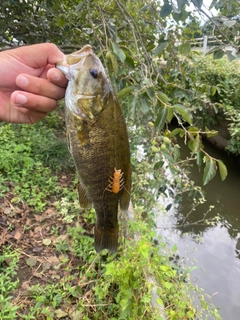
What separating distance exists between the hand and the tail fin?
743 mm

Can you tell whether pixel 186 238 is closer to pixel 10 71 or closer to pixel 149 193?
pixel 149 193

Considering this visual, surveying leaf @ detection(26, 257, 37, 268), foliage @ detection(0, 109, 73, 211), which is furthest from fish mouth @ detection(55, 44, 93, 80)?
foliage @ detection(0, 109, 73, 211)

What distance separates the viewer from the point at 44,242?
10.4 feet

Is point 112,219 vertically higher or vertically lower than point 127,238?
higher

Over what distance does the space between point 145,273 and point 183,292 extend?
514 mm

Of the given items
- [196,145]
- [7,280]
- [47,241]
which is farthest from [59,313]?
[196,145]

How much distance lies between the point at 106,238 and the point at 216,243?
12.7ft

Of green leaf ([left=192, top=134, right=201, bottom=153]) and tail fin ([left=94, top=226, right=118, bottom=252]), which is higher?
green leaf ([left=192, top=134, right=201, bottom=153])

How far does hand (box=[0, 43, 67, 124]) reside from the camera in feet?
4.33

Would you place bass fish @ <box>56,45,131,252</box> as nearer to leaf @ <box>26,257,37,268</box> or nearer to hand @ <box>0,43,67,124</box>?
hand @ <box>0,43,67,124</box>

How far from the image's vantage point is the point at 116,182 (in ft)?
4.54

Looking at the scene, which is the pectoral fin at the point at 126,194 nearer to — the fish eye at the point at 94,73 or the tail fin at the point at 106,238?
the tail fin at the point at 106,238

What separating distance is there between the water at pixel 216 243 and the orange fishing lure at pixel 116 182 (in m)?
2.12

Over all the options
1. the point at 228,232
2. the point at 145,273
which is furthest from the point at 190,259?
the point at 145,273
